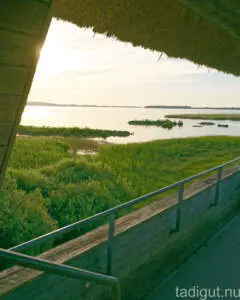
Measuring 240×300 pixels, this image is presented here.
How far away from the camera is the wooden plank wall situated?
108 cm

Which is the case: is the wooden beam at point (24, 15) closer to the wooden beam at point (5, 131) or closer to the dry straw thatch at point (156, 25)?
the wooden beam at point (5, 131)

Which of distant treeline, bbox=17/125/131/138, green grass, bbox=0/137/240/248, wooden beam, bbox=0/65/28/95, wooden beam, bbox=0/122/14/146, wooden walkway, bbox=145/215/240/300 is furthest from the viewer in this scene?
distant treeline, bbox=17/125/131/138

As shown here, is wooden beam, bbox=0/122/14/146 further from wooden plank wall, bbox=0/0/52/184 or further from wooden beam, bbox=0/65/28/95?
wooden beam, bbox=0/65/28/95

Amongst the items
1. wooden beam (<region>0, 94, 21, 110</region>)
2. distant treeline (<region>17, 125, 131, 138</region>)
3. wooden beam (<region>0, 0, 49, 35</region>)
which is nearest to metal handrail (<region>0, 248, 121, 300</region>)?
wooden beam (<region>0, 94, 21, 110</region>)

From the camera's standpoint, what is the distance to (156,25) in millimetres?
4090

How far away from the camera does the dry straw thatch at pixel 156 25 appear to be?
361cm

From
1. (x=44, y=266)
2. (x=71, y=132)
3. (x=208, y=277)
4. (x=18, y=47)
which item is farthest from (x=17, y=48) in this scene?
(x=71, y=132)

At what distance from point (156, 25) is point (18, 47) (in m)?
3.24

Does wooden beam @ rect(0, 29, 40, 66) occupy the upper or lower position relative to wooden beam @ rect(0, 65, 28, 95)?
upper

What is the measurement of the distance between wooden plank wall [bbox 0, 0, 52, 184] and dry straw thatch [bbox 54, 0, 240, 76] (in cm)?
218

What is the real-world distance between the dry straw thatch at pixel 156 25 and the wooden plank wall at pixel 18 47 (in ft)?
7.15

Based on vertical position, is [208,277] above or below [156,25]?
below

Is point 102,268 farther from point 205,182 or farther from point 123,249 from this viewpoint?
point 205,182

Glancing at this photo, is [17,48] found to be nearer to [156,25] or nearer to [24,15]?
[24,15]
